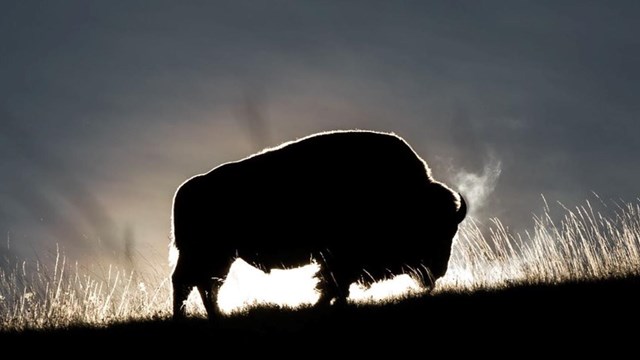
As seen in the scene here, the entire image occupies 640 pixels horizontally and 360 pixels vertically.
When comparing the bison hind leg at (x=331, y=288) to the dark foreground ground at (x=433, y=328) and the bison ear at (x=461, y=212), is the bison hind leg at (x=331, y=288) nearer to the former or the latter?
the dark foreground ground at (x=433, y=328)

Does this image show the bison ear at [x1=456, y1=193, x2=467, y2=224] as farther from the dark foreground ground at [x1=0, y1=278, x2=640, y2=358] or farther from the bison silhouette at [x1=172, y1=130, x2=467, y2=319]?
the dark foreground ground at [x1=0, y1=278, x2=640, y2=358]

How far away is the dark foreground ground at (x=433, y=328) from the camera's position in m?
6.64

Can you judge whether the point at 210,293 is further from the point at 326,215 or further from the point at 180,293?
the point at 326,215

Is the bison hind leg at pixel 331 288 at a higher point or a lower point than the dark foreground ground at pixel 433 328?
higher

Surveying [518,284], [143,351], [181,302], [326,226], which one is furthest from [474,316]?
[181,302]

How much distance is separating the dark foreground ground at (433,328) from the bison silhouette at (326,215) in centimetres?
115

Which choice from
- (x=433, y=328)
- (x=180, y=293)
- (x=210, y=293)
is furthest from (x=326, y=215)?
(x=433, y=328)

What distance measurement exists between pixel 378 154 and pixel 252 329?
3.01 metres

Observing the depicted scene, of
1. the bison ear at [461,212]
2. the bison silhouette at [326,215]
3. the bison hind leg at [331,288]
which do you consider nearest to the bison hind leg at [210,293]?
the bison silhouette at [326,215]

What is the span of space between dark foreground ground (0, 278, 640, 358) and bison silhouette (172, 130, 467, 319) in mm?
1152

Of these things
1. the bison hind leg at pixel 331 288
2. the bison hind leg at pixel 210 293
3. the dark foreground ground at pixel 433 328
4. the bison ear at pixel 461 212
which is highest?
the bison ear at pixel 461 212

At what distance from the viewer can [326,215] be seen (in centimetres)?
934

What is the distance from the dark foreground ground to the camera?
21.8 feet

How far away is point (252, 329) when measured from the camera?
7.55 meters
